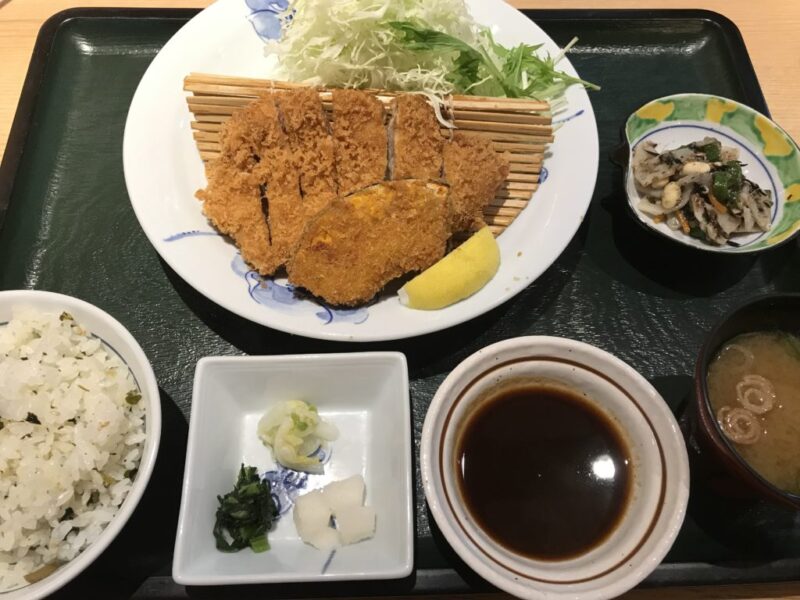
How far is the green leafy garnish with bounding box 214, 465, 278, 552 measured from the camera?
57.4 inches

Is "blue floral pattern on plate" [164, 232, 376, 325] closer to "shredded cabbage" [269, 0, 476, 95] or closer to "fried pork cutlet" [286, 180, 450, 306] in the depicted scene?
"fried pork cutlet" [286, 180, 450, 306]

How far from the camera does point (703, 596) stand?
5.09 ft

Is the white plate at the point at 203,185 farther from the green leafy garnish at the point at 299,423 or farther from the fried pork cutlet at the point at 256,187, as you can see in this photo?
the green leafy garnish at the point at 299,423

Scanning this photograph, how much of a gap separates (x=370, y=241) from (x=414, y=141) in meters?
0.41

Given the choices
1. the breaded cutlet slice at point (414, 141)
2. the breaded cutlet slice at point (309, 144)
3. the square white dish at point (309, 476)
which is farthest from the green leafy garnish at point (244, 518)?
the breaded cutlet slice at point (414, 141)

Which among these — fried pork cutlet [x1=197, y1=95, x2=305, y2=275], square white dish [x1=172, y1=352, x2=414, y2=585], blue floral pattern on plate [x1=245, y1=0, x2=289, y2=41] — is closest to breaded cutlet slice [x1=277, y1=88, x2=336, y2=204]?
fried pork cutlet [x1=197, y1=95, x2=305, y2=275]

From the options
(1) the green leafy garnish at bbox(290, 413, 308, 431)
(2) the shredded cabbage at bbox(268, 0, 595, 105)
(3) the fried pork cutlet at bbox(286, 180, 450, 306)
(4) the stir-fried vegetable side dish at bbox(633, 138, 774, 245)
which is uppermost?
(2) the shredded cabbage at bbox(268, 0, 595, 105)

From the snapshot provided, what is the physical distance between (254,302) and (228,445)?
415 millimetres

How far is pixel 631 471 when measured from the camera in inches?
57.9

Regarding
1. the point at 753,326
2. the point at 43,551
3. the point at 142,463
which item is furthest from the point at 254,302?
the point at 753,326

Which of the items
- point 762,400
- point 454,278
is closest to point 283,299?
point 454,278

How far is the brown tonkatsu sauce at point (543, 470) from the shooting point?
4.64 feet

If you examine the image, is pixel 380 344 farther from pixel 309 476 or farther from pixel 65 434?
pixel 65 434

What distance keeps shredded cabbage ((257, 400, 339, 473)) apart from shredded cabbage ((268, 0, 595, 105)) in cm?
122
